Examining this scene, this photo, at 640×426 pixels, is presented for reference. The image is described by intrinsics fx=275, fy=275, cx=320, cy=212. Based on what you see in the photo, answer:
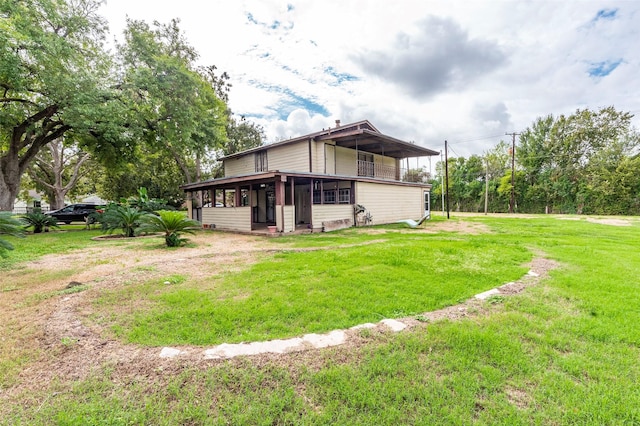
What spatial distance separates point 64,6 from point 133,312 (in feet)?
58.1

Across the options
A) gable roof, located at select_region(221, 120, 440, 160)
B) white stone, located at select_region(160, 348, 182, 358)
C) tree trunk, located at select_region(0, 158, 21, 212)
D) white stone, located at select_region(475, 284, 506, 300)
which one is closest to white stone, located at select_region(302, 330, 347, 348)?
white stone, located at select_region(160, 348, 182, 358)

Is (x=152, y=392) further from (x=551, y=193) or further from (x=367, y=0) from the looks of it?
(x=551, y=193)

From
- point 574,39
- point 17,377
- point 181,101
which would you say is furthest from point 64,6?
point 574,39

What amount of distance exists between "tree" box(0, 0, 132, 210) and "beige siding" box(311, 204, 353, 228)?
1021 cm

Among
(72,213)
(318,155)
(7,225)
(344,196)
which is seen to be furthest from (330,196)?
(72,213)

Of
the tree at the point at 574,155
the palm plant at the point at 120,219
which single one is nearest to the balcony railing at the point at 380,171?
the palm plant at the point at 120,219

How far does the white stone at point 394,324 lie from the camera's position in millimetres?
2922

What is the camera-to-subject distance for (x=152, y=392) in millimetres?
2014

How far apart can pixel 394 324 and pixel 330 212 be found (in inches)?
410

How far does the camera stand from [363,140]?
16.1 meters

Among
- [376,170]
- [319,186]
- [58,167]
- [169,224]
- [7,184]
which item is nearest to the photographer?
[169,224]

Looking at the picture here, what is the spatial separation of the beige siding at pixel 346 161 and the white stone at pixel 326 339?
14.2 meters

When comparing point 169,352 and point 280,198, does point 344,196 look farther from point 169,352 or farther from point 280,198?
point 169,352

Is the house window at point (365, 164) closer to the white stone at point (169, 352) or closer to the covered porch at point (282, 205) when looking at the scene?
the covered porch at point (282, 205)
